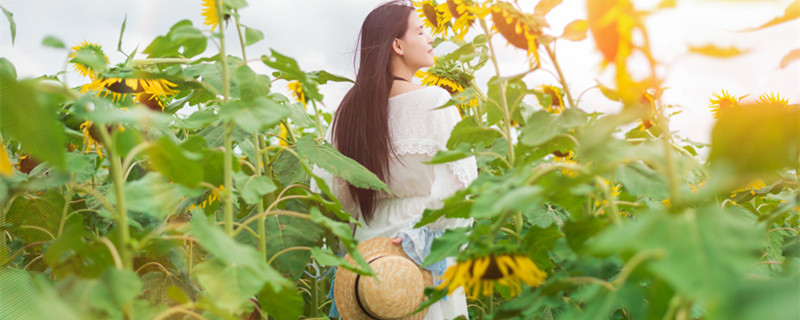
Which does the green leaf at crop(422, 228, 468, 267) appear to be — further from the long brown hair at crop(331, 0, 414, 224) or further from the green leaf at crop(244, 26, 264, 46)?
A: the long brown hair at crop(331, 0, 414, 224)

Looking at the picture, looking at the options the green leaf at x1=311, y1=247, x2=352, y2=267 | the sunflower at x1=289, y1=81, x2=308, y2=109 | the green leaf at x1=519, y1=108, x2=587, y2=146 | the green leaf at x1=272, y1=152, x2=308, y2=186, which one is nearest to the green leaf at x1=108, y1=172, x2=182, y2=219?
the green leaf at x1=311, y1=247, x2=352, y2=267

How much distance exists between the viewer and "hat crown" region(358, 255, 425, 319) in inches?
50.9

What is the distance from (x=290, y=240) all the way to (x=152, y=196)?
2.08 feet

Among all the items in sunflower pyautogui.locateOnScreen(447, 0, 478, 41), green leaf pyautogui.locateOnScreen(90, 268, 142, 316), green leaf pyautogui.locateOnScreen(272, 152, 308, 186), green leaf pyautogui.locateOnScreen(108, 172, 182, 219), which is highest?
sunflower pyautogui.locateOnScreen(447, 0, 478, 41)

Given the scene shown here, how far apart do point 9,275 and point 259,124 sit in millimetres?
322

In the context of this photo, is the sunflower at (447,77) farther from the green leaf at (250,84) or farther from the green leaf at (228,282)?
the green leaf at (228,282)

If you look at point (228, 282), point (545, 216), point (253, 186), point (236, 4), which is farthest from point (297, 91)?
point (228, 282)

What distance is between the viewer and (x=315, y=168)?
1.91 meters

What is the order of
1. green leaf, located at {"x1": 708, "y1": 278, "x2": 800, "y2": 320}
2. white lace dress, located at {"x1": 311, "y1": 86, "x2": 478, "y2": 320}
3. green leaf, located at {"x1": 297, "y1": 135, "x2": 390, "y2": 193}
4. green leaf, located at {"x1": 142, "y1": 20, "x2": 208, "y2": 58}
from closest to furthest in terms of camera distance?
green leaf, located at {"x1": 708, "y1": 278, "x2": 800, "y2": 320}
green leaf, located at {"x1": 142, "y1": 20, "x2": 208, "y2": 58}
green leaf, located at {"x1": 297, "y1": 135, "x2": 390, "y2": 193}
white lace dress, located at {"x1": 311, "y1": 86, "x2": 478, "y2": 320}

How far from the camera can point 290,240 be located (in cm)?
128

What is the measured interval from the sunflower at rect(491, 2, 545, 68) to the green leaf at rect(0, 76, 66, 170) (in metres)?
0.54

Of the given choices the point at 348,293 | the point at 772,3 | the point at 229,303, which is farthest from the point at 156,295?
the point at 772,3

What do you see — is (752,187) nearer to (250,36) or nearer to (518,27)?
(518,27)

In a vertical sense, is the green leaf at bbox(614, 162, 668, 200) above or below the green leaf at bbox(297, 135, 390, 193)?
above
